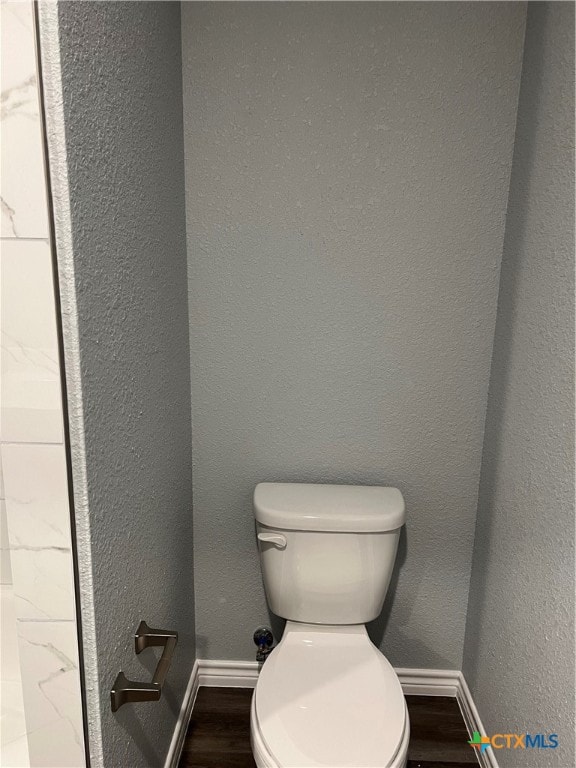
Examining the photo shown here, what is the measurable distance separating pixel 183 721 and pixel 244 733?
0.60ft

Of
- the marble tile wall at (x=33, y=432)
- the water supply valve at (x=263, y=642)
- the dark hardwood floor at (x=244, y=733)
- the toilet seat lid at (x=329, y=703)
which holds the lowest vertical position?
the dark hardwood floor at (x=244, y=733)

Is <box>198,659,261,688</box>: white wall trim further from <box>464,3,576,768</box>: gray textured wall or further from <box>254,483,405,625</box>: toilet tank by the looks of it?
<box>464,3,576,768</box>: gray textured wall

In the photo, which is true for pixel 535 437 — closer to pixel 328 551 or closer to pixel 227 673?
pixel 328 551

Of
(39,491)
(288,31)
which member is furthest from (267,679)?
(288,31)

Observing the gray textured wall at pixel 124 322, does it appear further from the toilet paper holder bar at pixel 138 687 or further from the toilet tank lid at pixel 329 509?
the toilet tank lid at pixel 329 509

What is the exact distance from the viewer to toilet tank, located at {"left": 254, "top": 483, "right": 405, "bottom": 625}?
149 cm

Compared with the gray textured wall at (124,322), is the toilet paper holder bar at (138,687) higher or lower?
lower

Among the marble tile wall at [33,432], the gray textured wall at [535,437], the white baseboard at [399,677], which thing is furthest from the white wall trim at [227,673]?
the marble tile wall at [33,432]

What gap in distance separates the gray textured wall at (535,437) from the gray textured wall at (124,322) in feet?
2.71

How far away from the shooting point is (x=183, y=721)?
5.35 feet

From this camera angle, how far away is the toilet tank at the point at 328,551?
149 cm

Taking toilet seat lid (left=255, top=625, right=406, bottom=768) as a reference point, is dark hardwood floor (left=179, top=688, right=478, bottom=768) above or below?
below

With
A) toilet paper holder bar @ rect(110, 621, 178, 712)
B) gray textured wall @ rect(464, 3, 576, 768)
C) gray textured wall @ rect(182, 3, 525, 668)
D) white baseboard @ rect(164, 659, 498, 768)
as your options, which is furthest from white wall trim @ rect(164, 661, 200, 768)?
gray textured wall @ rect(464, 3, 576, 768)

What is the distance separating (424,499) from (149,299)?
99 cm
